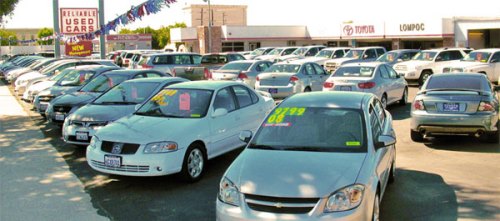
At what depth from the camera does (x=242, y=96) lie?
9.73m

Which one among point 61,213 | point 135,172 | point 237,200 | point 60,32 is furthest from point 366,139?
point 60,32

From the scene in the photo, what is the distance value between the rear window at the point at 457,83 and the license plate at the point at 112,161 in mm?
6455

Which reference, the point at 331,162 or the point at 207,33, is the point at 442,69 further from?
the point at 207,33

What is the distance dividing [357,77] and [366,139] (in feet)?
31.8

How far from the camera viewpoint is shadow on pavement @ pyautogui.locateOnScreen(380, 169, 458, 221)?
21.1 ft

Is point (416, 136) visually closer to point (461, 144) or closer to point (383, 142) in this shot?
point (461, 144)

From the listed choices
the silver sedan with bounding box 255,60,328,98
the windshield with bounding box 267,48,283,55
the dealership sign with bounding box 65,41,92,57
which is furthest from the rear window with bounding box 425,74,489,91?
the windshield with bounding box 267,48,283,55

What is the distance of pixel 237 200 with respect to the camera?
207 inches

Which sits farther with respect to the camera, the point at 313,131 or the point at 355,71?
the point at 355,71

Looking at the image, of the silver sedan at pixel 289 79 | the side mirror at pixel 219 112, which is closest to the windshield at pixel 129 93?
the side mirror at pixel 219 112

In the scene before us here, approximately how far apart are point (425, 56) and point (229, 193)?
20.5m

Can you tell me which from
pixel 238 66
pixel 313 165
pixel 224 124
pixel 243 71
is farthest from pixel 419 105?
pixel 238 66

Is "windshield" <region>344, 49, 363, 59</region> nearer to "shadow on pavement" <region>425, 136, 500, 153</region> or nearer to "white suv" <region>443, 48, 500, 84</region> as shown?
"white suv" <region>443, 48, 500, 84</region>

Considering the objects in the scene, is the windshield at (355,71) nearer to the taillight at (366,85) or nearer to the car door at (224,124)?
the taillight at (366,85)
